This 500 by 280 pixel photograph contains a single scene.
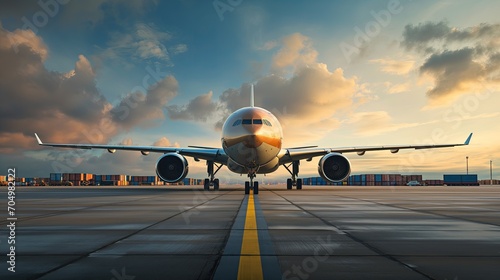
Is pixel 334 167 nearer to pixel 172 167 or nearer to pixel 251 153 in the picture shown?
pixel 251 153

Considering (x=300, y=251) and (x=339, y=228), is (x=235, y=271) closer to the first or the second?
(x=300, y=251)

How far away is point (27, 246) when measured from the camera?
5086 millimetres

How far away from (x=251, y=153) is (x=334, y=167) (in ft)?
23.9

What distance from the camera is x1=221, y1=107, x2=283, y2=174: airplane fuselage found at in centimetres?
1886

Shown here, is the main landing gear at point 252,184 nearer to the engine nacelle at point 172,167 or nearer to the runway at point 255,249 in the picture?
the engine nacelle at point 172,167

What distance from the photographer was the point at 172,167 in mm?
23625

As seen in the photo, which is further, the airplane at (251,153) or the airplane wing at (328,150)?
the airplane wing at (328,150)

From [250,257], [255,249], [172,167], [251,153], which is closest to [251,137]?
[251,153]

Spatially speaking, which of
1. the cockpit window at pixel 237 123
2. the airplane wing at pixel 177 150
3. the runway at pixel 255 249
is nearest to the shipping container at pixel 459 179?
the airplane wing at pixel 177 150

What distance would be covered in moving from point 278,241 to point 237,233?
2.92 feet

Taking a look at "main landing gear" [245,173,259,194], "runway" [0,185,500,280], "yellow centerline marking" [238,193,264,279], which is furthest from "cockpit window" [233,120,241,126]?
"yellow centerline marking" [238,193,264,279]

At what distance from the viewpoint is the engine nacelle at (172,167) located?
23469mm

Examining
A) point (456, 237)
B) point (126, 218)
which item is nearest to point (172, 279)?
point (456, 237)

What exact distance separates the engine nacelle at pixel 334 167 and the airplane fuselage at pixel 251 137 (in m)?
4.75
